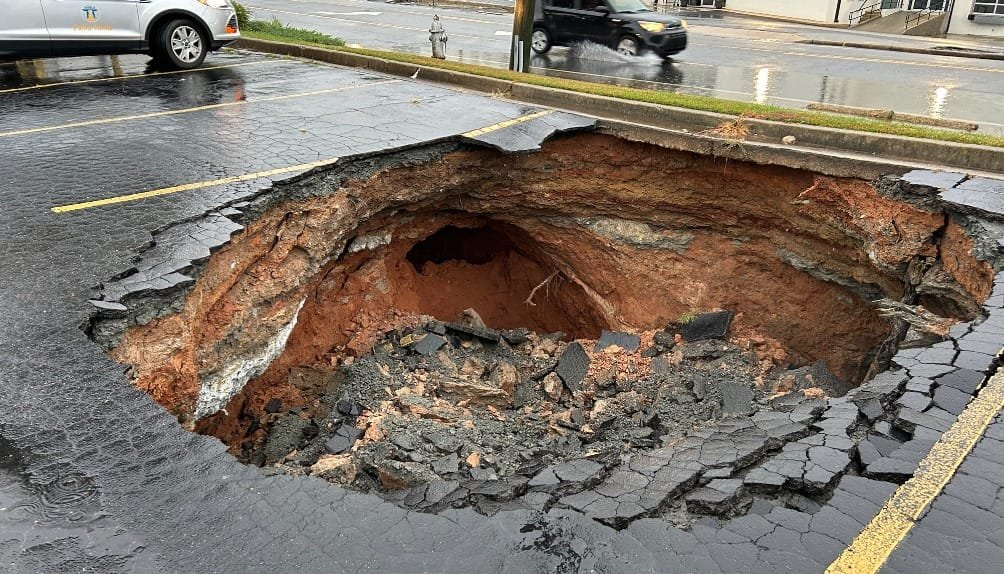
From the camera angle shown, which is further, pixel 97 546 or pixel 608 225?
pixel 608 225

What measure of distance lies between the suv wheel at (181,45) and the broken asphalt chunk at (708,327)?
28.8 ft

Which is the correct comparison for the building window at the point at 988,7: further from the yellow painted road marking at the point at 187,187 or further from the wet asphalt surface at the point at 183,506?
the yellow painted road marking at the point at 187,187

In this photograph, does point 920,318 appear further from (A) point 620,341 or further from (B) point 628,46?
(B) point 628,46

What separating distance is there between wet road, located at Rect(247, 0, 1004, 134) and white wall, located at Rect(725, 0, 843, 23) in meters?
4.29

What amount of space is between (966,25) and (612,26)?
18393 millimetres

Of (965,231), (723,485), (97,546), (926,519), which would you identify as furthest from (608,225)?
(97,546)

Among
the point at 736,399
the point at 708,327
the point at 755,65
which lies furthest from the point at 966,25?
the point at 736,399

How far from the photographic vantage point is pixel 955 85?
12.4 metres

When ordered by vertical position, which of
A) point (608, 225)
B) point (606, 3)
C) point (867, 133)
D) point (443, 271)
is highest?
point (606, 3)

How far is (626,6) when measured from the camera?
48.3 feet

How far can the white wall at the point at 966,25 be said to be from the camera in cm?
2433

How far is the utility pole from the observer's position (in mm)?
11633

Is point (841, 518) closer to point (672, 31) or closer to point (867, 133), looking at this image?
point (867, 133)

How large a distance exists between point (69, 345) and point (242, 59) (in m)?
9.91
